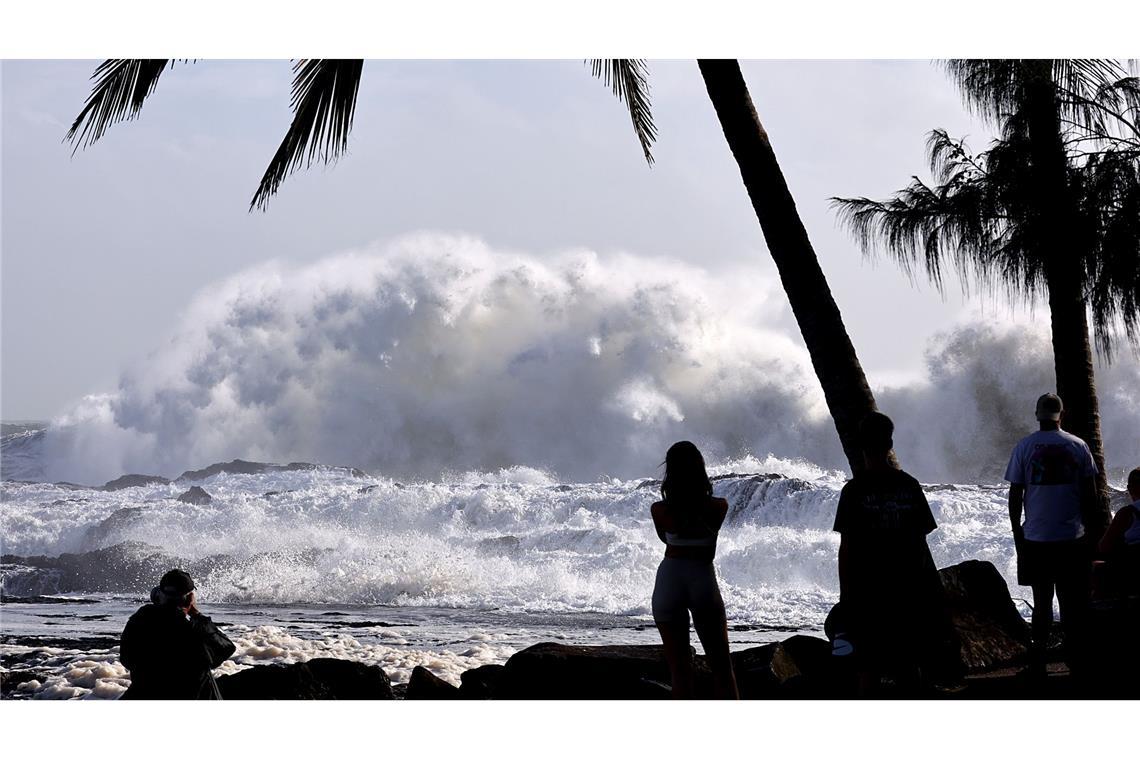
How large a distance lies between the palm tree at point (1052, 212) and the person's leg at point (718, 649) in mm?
4593

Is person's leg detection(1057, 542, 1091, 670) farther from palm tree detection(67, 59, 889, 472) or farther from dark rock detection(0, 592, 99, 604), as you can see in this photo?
dark rock detection(0, 592, 99, 604)

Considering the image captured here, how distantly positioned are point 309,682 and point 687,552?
3308 mm

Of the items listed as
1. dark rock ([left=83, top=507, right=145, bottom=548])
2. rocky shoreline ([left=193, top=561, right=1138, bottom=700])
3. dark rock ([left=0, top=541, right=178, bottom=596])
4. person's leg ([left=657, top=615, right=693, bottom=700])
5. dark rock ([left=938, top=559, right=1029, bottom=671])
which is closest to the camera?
person's leg ([left=657, top=615, right=693, bottom=700])

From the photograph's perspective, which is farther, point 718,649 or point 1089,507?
point 1089,507

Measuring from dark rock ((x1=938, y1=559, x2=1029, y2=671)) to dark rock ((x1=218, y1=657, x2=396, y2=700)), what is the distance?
3.59 m

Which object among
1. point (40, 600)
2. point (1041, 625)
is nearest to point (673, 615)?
point (1041, 625)

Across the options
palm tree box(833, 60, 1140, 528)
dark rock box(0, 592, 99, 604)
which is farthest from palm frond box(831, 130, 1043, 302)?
dark rock box(0, 592, 99, 604)

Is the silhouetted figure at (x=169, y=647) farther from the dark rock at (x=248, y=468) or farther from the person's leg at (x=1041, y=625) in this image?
the dark rock at (x=248, y=468)

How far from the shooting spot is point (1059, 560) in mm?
5422

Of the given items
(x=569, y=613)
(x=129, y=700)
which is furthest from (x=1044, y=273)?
(x=569, y=613)

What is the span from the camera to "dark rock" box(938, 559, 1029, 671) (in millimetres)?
6684

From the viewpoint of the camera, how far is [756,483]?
20703mm

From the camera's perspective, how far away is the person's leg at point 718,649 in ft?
13.8

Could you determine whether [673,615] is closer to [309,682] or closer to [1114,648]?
[1114,648]
